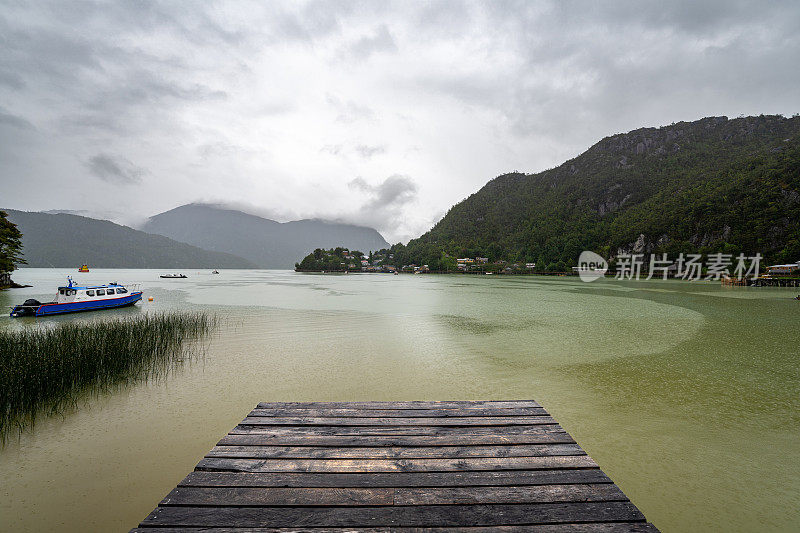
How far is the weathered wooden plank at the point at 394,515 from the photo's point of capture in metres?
2.40

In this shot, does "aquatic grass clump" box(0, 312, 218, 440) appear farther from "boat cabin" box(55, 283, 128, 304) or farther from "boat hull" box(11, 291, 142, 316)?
"boat cabin" box(55, 283, 128, 304)

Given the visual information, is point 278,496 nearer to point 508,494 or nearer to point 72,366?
point 508,494

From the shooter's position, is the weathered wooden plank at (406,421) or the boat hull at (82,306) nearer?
the weathered wooden plank at (406,421)

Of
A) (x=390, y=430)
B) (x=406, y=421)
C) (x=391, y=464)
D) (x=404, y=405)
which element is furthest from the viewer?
(x=404, y=405)

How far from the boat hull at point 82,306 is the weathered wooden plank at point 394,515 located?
90.9ft

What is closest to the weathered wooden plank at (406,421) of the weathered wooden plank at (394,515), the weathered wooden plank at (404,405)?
the weathered wooden plank at (404,405)

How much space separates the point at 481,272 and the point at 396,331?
5097 inches

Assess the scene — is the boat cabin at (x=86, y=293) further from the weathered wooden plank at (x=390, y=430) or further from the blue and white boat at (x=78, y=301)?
the weathered wooden plank at (x=390, y=430)

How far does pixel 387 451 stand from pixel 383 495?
2.28 ft

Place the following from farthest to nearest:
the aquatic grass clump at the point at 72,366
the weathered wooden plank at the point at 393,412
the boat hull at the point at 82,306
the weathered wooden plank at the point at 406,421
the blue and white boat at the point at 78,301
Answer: the boat hull at the point at 82,306 < the blue and white boat at the point at 78,301 < the aquatic grass clump at the point at 72,366 < the weathered wooden plank at the point at 393,412 < the weathered wooden plank at the point at 406,421

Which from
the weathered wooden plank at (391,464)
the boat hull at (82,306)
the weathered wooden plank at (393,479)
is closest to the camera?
the weathered wooden plank at (393,479)

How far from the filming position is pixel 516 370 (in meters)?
10.2

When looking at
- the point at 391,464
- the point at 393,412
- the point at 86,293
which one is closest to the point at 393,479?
the point at 391,464

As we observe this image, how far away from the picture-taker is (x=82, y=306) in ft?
77.3
